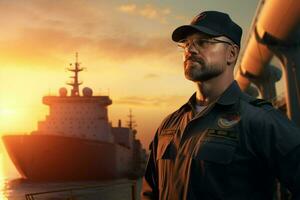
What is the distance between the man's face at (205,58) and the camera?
199 cm

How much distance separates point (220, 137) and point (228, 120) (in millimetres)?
87

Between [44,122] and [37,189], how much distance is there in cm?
672

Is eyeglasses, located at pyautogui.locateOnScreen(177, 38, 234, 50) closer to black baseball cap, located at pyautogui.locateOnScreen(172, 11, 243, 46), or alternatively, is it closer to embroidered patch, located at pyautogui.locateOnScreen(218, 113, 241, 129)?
black baseball cap, located at pyautogui.locateOnScreen(172, 11, 243, 46)

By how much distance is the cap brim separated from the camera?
1.98m

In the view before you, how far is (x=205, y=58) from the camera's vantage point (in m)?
2.00

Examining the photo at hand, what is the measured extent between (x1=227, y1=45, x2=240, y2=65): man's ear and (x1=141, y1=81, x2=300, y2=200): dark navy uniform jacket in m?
0.15

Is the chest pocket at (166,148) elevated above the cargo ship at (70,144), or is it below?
above

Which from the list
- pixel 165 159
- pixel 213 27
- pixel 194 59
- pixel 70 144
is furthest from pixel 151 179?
pixel 70 144

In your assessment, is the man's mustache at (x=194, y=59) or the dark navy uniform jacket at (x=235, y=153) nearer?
the dark navy uniform jacket at (x=235, y=153)

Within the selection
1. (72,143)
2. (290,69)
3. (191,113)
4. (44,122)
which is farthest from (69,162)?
(191,113)

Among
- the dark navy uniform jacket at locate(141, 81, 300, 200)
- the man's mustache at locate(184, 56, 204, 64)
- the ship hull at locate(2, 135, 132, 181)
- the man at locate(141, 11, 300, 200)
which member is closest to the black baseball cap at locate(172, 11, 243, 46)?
the man at locate(141, 11, 300, 200)

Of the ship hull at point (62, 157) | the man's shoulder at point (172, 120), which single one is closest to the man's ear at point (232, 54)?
the man's shoulder at point (172, 120)

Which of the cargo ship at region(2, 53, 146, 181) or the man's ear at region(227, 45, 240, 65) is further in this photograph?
the cargo ship at region(2, 53, 146, 181)

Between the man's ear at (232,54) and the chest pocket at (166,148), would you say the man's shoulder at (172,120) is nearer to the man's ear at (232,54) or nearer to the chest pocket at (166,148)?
the chest pocket at (166,148)
